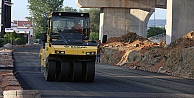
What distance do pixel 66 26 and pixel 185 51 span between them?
45.6 feet

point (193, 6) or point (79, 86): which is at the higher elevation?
point (193, 6)

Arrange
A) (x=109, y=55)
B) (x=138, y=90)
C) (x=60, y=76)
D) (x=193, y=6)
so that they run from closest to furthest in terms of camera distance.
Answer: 1. (x=138, y=90)
2. (x=60, y=76)
3. (x=193, y=6)
4. (x=109, y=55)

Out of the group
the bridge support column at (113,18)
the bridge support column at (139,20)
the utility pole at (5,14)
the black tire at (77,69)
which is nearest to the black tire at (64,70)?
the black tire at (77,69)

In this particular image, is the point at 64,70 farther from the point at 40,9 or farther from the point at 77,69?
the point at 40,9

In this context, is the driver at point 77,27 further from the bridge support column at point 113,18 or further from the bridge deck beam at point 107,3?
the bridge support column at point 113,18

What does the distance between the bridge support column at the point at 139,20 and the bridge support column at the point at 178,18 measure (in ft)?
88.7

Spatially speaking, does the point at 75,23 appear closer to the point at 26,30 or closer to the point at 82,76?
the point at 82,76

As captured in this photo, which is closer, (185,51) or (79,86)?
(79,86)

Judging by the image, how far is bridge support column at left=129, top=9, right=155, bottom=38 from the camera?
71.7 meters

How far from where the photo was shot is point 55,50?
22578 millimetres

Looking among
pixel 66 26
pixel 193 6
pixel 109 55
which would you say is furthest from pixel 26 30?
pixel 66 26

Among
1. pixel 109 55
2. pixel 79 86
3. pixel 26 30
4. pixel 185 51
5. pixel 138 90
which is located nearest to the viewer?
pixel 138 90

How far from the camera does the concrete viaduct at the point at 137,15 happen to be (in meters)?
42.9

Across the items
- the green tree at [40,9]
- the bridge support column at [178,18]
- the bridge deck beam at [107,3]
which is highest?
the green tree at [40,9]
